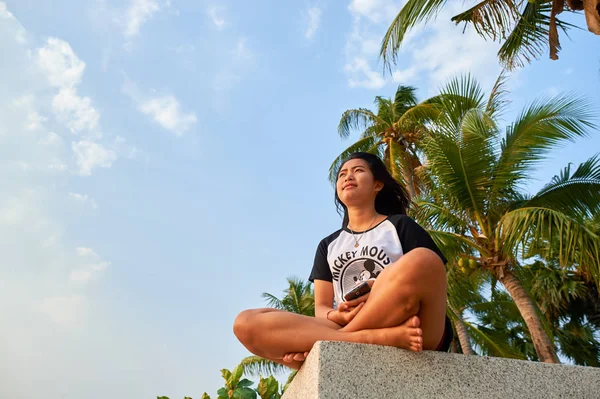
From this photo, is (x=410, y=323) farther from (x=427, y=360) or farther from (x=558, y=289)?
(x=558, y=289)

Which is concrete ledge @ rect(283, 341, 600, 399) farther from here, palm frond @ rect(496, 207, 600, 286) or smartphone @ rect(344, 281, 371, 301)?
palm frond @ rect(496, 207, 600, 286)

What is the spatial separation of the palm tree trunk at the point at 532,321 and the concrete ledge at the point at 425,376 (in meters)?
7.04

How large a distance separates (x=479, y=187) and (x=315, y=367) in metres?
7.62

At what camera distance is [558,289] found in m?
15.2

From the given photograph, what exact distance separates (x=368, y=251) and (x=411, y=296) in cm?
58

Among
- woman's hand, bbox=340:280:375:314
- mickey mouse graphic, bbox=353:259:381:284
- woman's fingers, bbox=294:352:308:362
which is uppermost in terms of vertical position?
mickey mouse graphic, bbox=353:259:381:284

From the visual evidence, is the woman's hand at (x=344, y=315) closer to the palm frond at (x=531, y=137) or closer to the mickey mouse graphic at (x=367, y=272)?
the mickey mouse graphic at (x=367, y=272)

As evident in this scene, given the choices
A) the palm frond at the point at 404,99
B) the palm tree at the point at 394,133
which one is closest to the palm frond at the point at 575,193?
the palm tree at the point at 394,133

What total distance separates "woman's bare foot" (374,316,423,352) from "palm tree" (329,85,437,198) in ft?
40.3

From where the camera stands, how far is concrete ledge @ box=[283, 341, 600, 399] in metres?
2.17

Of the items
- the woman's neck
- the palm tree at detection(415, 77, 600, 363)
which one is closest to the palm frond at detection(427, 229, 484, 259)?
the palm tree at detection(415, 77, 600, 363)

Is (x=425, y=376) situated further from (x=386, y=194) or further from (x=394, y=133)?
(x=394, y=133)

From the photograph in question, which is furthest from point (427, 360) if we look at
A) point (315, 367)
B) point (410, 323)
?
point (315, 367)

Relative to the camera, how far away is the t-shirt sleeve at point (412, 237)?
9.00ft
